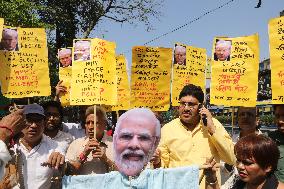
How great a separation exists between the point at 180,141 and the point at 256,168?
1.15m

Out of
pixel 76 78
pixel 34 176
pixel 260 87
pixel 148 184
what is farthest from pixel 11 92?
pixel 260 87

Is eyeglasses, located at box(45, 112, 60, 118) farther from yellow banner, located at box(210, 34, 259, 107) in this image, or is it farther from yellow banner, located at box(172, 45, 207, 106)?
yellow banner, located at box(210, 34, 259, 107)

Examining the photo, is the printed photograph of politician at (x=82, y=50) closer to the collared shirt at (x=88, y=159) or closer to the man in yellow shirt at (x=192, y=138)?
the collared shirt at (x=88, y=159)

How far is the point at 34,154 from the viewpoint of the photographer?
385 centimetres

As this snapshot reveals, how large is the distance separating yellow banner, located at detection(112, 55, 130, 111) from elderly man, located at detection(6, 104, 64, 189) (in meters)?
2.45

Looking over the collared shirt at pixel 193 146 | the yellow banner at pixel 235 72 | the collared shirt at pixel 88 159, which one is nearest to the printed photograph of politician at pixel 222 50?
the yellow banner at pixel 235 72

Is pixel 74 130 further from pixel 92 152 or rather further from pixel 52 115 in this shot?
pixel 92 152

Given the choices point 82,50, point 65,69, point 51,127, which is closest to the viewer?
point 82,50

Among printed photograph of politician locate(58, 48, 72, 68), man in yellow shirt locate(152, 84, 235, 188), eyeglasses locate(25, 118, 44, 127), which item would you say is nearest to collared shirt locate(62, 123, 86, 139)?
printed photograph of politician locate(58, 48, 72, 68)

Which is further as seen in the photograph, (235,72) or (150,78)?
(150,78)

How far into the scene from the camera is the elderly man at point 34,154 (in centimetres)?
373

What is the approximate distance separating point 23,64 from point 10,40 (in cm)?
30

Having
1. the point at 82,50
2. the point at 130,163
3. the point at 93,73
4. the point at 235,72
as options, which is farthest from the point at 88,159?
the point at 235,72

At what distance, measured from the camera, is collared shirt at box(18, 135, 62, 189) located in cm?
373
